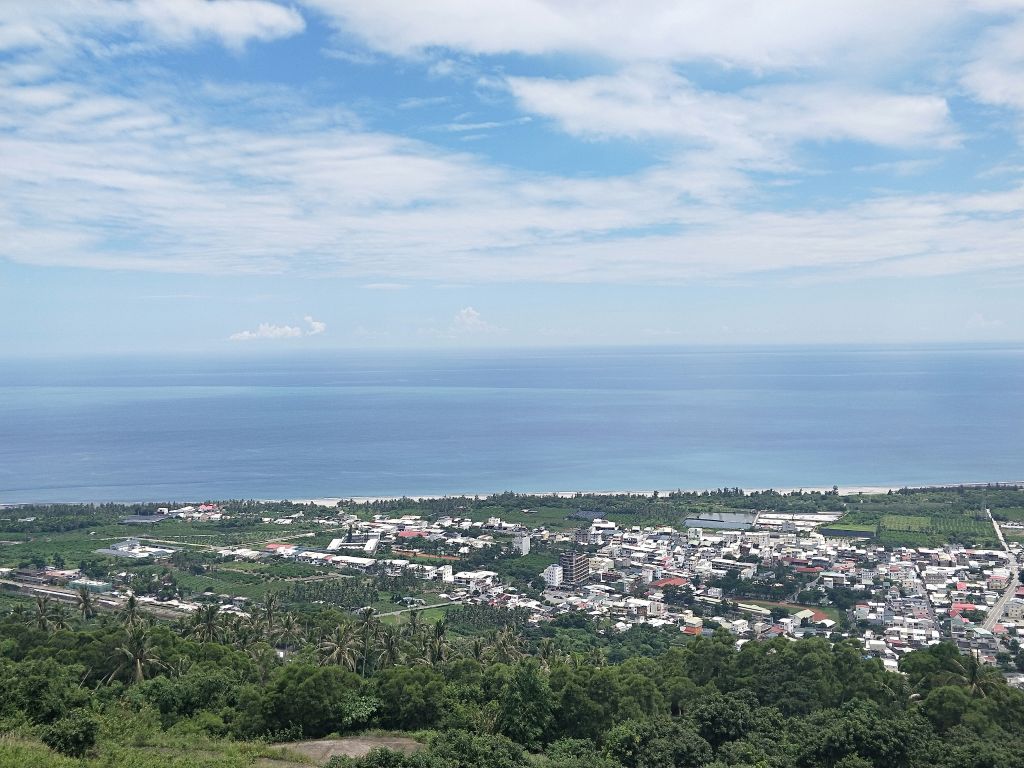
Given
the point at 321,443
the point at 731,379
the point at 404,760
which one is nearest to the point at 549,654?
the point at 404,760

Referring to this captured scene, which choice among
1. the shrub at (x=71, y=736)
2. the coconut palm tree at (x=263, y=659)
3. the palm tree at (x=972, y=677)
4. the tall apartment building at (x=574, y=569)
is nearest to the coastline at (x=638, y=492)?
the tall apartment building at (x=574, y=569)

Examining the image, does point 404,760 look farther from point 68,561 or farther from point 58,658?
point 68,561

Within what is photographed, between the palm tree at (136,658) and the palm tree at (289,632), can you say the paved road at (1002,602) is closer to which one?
the palm tree at (289,632)

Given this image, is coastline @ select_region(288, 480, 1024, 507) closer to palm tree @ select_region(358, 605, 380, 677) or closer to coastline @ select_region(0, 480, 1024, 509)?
coastline @ select_region(0, 480, 1024, 509)

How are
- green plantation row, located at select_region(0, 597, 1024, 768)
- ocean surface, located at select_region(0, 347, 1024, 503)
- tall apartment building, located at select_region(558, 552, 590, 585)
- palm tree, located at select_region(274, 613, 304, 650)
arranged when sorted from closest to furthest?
green plantation row, located at select_region(0, 597, 1024, 768) → palm tree, located at select_region(274, 613, 304, 650) → tall apartment building, located at select_region(558, 552, 590, 585) → ocean surface, located at select_region(0, 347, 1024, 503)

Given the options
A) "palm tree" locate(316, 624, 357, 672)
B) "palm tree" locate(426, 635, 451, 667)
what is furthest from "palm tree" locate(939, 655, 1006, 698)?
"palm tree" locate(316, 624, 357, 672)
